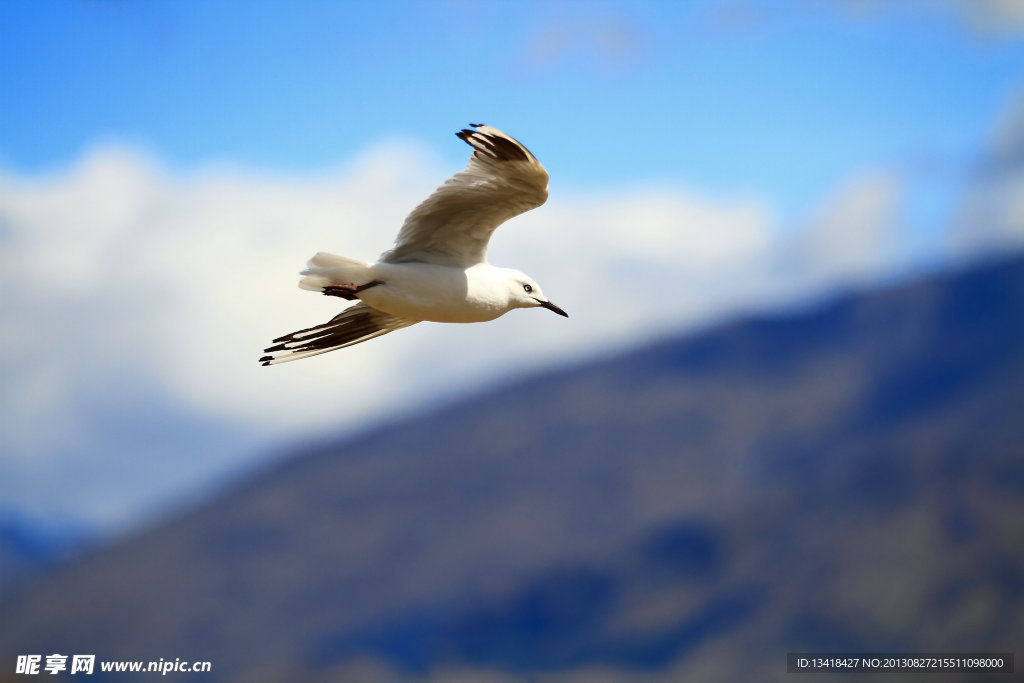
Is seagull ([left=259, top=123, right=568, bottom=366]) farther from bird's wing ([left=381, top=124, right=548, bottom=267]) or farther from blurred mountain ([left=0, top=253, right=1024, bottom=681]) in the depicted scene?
blurred mountain ([left=0, top=253, right=1024, bottom=681])

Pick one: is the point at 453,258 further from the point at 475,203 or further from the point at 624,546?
the point at 624,546

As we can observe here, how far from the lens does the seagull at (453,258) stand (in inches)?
512

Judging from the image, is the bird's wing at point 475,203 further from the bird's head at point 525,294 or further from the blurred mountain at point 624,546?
the blurred mountain at point 624,546

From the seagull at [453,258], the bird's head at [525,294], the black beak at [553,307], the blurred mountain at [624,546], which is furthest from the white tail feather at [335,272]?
the blurred mountain at [624,546]

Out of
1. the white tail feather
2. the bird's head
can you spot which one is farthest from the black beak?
the white tail feather

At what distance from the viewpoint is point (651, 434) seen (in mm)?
187750

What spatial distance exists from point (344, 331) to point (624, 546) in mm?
143826

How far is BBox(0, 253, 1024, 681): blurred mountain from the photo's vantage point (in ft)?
408

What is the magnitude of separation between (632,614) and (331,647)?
125ft

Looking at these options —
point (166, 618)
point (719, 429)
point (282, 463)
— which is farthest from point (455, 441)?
point (166, 618)

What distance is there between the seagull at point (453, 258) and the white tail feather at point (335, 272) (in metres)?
0.01

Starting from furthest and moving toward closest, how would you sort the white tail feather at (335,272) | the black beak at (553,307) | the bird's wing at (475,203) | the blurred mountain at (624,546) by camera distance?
the blurred mountain at (624,546), the black beak at (553,307), the white tail feather at (335,272), the bird's wing at (475,203)

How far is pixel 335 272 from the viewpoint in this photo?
13602 mm

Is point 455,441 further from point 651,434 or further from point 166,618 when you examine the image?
point 166,618
